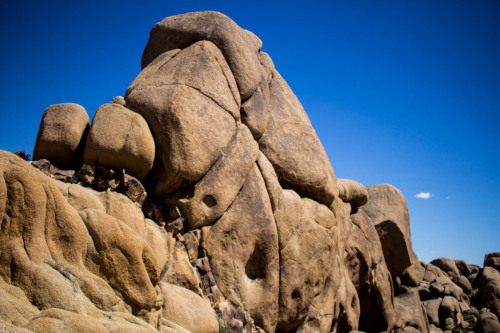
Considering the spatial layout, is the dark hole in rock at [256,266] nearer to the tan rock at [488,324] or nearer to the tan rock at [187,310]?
the tan rock at [187,310]

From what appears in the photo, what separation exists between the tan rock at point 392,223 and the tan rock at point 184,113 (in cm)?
947

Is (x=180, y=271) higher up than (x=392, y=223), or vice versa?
(x=392, y=223)

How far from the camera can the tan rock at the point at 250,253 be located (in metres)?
9.15

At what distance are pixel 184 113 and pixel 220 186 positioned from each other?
1680mm

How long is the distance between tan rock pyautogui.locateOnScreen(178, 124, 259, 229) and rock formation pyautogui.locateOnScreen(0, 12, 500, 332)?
0.10 ft

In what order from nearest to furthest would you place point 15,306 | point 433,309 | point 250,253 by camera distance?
point 15,306
point 250,253
point 433,309

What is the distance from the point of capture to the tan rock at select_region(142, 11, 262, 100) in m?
10.5

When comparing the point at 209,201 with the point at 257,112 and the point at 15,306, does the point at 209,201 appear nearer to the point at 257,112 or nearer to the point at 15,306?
the point at 257,112

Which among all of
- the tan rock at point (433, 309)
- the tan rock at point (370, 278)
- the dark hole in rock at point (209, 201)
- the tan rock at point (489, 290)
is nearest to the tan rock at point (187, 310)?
the dark hole in rock at point (209, 201)

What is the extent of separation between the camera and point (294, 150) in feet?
38.1

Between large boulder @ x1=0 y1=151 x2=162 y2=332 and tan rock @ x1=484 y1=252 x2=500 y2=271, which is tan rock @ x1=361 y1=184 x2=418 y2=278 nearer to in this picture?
large boulder @ x1=0 y1=151 x2=162 y2=332

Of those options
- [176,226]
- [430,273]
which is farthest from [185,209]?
[430,273]

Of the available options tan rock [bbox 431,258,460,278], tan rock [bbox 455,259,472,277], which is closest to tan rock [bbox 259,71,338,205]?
tan rock [bbox 431,258,460,278]

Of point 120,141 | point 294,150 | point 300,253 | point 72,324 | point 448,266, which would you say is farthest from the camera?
point 448,266
